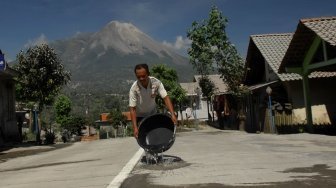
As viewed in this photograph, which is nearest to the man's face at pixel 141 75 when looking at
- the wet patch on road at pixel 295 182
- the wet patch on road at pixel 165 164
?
the wet patch on road at pixel 165 164

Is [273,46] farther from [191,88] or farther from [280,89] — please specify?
[191,88]

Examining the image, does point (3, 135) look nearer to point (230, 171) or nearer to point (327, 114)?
point (327, 114)

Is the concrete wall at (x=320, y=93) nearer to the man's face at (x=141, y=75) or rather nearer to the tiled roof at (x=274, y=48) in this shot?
the tiled roof at (x=274, y=48)

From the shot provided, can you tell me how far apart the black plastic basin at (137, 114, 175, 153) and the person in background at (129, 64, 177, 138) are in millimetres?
148

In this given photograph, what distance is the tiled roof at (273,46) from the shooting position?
26.3 metres

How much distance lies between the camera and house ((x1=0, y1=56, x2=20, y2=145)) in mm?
24903

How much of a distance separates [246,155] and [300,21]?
11586mm

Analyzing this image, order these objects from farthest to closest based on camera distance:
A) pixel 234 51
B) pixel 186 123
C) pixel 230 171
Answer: pixel 186 123 < pixel 234 51 < pixel 230 171

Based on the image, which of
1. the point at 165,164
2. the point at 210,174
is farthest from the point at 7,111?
the point at 210,174

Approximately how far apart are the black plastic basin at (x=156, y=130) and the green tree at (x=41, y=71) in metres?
31.4

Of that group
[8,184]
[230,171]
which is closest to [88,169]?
[8,184]

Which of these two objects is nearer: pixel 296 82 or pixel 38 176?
pixel 38 176

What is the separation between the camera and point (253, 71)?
103 ft

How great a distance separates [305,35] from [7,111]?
53.1ft
